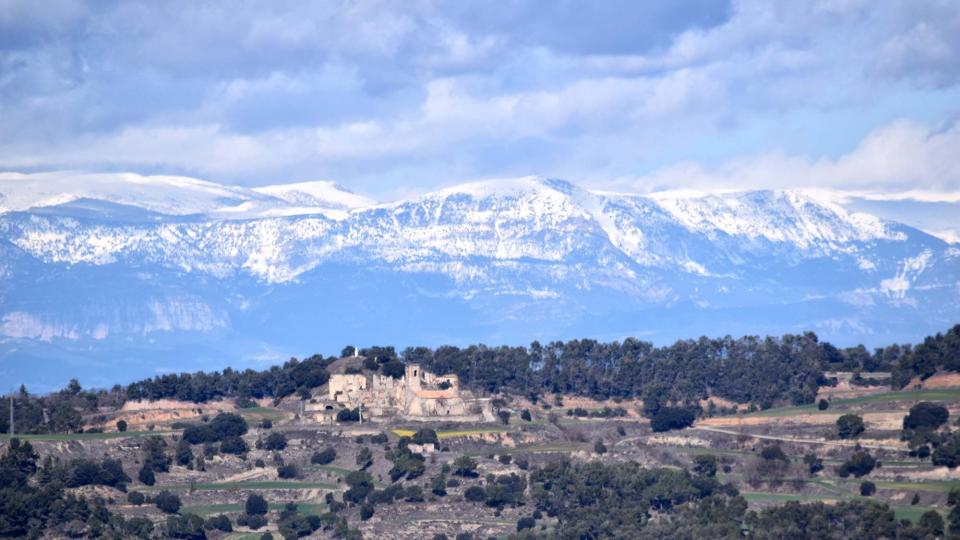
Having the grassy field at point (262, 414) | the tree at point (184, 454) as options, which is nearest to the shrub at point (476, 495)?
the tree at point (184, 454)

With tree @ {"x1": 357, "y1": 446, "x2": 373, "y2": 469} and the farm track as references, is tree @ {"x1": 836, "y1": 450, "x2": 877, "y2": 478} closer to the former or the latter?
the farm track

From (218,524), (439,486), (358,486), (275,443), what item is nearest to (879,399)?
(439,486)

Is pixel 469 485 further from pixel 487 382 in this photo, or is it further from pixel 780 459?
pixel 487 382

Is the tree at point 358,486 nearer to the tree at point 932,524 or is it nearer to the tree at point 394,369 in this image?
the tree at point 394,369

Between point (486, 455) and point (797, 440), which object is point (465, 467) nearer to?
point (486, 455)

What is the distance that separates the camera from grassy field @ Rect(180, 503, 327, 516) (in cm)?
14688

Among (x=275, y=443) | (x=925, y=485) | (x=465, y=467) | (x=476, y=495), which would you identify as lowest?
(x=925, y=485)

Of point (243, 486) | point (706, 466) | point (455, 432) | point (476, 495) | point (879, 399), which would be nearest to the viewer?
point (476, 495)

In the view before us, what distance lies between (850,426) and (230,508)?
154 ft

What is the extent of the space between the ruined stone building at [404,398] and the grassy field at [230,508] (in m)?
25.7

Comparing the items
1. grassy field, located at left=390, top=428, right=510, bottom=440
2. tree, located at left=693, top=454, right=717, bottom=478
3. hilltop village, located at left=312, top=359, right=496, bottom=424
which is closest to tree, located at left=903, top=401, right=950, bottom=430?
tree, located at left=693, top=454, right=717, bottom=478

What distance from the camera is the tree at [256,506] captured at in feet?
481

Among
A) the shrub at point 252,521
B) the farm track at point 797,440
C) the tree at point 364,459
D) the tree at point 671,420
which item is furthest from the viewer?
the tree at point 671,420

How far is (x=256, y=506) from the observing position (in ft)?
482
